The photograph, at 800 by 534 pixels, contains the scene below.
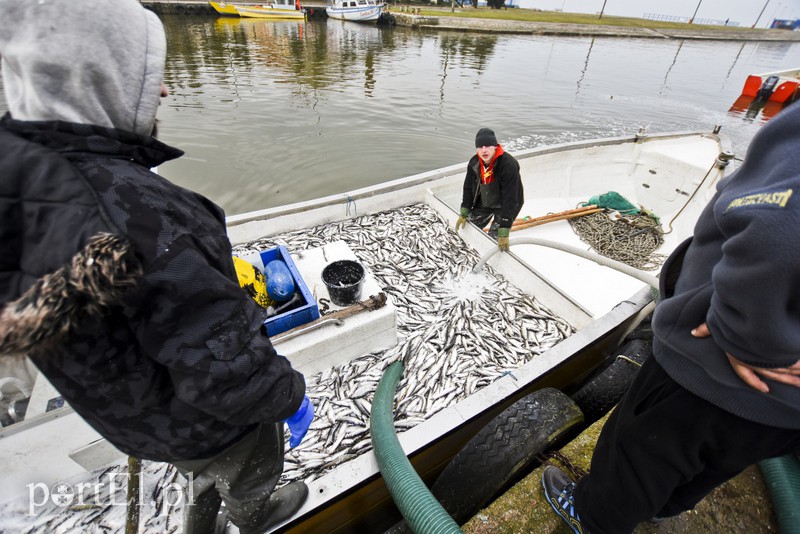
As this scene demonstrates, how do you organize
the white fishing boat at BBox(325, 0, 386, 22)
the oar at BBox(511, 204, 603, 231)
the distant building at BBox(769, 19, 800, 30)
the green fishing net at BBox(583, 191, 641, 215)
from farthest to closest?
the distant building at BBox(769, 19, 800, 30), the white fishing boat at BBox(325, 0, 386, 22), the green fishing net at BBox(583, 191, 641, 215), the oar at BBox(511, 204, 603, 231)

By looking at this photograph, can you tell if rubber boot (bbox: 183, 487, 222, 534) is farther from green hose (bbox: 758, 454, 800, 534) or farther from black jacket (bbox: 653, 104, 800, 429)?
green hose (bbox: 758, 454, 800, 534)

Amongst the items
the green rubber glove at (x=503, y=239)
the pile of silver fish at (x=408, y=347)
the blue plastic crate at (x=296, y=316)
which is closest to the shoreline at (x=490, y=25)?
the pile of silver fish at (x=408, y=347)

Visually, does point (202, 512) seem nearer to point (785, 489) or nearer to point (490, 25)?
point (785, 489)

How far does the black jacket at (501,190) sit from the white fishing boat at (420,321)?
1.50 feet

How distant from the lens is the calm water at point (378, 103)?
1076 centimetres

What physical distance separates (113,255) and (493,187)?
203 inches

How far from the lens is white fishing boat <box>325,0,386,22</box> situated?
43250mm

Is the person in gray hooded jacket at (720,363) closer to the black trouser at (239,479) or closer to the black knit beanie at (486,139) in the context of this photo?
the black trouser at (239,479)

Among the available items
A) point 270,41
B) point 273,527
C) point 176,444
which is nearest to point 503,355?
point 273,527

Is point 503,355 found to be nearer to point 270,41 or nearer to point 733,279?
point 733,279

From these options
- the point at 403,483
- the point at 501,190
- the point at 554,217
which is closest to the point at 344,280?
the point at 403,483

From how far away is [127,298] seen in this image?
112 cm

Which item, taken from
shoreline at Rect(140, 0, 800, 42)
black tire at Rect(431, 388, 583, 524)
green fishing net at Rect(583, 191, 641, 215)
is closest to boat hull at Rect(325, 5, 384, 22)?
shoreline at Rect(140, 0, 800, 42)

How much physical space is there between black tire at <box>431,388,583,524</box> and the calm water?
8.17m
